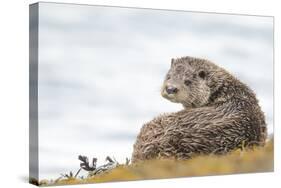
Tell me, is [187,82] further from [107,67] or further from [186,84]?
[107,67]

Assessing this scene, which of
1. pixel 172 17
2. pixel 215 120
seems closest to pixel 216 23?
pixel 172 17

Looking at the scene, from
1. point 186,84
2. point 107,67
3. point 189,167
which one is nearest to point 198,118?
point 186,84

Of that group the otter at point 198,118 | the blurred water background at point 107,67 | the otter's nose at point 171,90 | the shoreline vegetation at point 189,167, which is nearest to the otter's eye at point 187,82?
the otter at point 198,118

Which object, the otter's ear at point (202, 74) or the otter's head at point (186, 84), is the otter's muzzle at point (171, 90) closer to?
the otter's head at point (186, 84)

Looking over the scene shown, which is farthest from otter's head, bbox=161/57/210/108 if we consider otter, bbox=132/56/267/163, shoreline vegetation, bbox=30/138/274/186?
shoreline vegetation, bbox=30/138/274/186

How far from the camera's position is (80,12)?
611 centimetres

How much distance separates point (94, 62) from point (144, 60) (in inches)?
20.1

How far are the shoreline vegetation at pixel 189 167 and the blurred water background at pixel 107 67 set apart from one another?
0.36 feet

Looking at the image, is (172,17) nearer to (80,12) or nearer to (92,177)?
(80,12)

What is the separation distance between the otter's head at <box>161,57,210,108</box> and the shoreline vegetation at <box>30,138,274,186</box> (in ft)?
1.77

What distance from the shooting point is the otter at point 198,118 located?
6.42m

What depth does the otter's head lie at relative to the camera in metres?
6.52

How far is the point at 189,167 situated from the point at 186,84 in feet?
2.50

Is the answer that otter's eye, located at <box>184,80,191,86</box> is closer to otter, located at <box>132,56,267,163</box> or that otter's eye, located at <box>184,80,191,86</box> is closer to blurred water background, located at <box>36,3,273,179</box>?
otter, located at <box>132,56,267,163</box>
